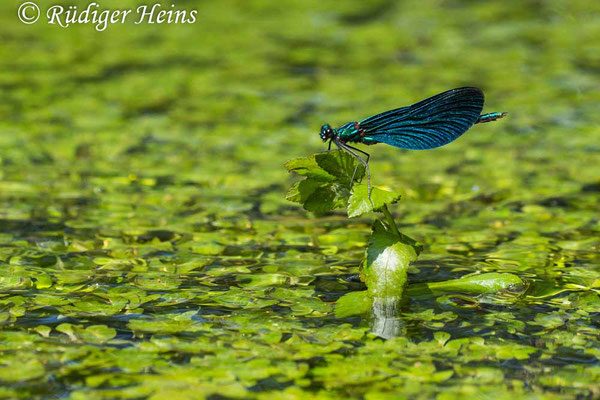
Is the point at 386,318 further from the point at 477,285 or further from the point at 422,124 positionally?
the point at 422,124

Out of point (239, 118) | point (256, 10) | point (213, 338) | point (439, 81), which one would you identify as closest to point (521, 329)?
point (213, 338)

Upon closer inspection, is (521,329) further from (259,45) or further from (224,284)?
(259,45)

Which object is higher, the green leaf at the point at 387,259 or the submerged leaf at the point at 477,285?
the green leaf at the point at 387,259

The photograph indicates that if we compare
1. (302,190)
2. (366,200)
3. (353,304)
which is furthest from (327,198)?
(353,304)

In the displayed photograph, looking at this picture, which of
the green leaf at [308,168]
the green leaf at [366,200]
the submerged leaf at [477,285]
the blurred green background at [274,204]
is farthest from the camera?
the submerged leaf at [477,285]

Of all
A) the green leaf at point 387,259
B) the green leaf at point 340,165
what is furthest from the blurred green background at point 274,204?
the green leaf at point 340,165

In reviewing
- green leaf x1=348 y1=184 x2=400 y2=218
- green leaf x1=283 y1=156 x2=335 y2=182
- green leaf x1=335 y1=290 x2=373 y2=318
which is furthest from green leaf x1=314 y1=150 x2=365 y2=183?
green leaf x1=335 y1=290 x2=373 y2=318

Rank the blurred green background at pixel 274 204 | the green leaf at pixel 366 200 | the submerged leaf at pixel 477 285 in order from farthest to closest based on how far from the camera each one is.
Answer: the submerged leaf at pixel 477 285
the green leaf at pixel 366 200
the blurred green background at pixel 274 204

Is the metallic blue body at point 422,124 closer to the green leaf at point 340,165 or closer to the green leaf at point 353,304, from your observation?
the green leaf at point 340,165
